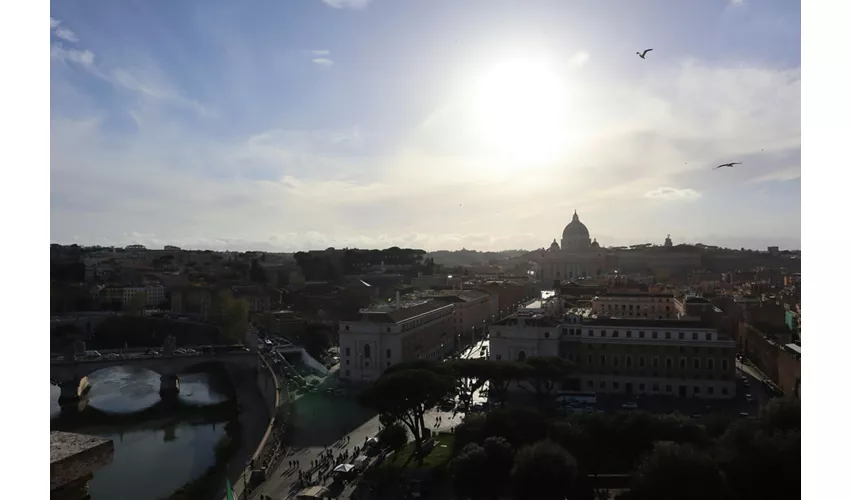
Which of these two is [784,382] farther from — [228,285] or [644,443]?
[228,285]

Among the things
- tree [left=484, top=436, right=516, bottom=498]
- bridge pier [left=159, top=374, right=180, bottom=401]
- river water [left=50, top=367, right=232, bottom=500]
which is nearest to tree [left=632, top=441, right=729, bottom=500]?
tree [left=484, top=436, right=516, bottom=498]

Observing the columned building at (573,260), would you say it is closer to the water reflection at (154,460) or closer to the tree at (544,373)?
the tree at (544,373)

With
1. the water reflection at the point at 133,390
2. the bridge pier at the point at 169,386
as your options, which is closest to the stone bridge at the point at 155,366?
the bridge pier at the point at 169,386

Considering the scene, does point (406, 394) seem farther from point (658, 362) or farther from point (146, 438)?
point (146, 438)

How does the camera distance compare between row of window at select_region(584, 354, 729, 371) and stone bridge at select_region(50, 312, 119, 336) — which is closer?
row of window at select_region(584, 354, 729, 371)

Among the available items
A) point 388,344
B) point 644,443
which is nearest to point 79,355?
point 388,344

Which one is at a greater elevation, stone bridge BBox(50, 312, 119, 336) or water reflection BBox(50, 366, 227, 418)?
stone bridge BBox(50, 312, 119, 336)

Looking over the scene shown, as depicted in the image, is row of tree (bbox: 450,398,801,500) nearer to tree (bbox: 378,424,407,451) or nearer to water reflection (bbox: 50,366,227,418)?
tree (bbox: 378,424,407,451)
